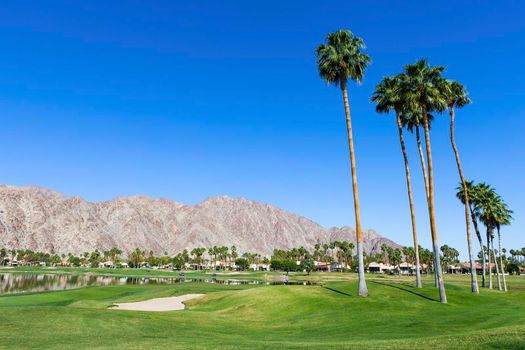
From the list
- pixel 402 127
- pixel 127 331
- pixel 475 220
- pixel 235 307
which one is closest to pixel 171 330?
pixel 127 331

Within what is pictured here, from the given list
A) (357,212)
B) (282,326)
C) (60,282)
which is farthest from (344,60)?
(60,282)

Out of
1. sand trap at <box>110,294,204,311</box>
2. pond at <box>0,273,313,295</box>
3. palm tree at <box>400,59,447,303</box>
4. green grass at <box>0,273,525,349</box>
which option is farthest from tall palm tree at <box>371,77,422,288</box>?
pond at <box>0,273,313,295</box>

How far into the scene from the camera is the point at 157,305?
49.7m

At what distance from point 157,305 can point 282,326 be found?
26093 mm

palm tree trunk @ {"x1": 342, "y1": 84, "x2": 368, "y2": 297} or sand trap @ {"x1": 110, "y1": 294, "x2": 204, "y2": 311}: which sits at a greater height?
palm tree trunk @ {"x1": 342, "y1": 84, "x2": 368, "y2": 297}

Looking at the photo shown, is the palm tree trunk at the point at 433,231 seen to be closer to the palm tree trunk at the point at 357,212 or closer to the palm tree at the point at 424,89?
the palm tree at the point at 424,89

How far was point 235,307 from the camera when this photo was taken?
3712 cm

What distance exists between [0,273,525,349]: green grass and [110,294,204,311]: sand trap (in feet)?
34.5

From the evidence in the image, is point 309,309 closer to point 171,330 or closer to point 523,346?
point 171,330

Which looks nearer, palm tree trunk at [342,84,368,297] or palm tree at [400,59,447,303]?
palm tree trunk at [342,84,368,297]

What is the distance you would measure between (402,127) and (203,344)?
46065mm

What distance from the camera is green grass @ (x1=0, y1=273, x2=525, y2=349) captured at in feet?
59.4

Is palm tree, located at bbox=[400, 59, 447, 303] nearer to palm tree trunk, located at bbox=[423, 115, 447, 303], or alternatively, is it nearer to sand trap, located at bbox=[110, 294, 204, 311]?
palm tree trunk, located at bbox=[423, 115, 447, 303]

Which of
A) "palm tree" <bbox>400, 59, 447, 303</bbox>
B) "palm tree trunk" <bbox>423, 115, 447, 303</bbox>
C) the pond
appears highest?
"palm tree" <bbox>400, 59, 447, 303</bbox>
